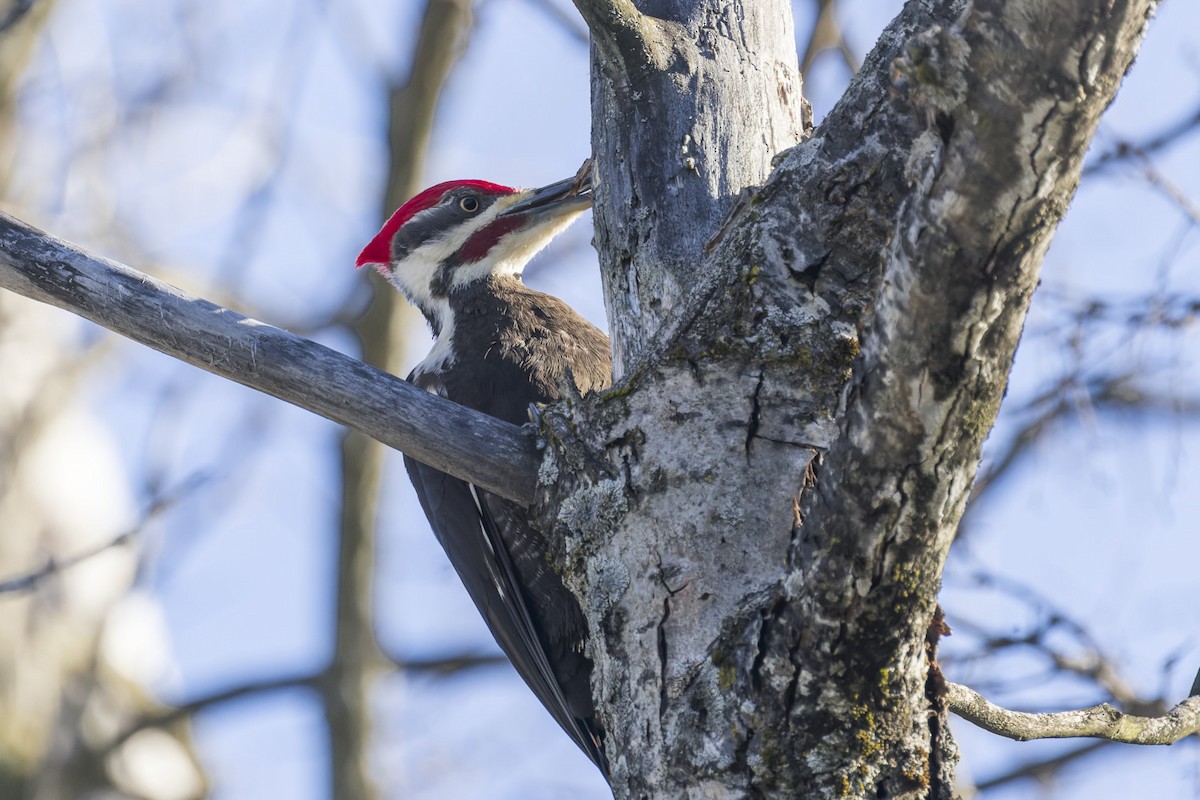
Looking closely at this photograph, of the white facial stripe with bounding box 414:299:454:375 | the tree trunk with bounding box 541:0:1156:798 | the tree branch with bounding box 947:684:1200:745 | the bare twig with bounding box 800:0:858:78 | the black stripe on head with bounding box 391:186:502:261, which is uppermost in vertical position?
the bare twig with bounding box 800:0:858:78

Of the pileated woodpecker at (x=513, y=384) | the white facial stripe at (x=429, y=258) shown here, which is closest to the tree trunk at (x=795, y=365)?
the pileated woodpecker at (x=513, y=384)

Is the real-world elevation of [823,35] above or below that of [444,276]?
above

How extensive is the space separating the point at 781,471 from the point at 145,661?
6458mm

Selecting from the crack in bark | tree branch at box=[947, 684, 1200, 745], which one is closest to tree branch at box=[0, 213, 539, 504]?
the crack in bark

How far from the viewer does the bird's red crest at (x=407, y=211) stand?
3986mm

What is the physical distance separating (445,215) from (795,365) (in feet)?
7.38

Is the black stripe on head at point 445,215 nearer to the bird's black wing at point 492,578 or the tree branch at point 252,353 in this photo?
the bird's black wing at point 492,578

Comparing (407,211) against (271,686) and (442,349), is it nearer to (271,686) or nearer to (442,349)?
(442,349)

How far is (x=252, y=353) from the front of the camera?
2061 millimetres

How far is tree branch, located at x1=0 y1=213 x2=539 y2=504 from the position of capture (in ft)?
6.77

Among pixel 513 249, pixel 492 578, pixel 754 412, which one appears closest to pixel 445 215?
pixel 513 249

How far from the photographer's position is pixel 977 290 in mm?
1293

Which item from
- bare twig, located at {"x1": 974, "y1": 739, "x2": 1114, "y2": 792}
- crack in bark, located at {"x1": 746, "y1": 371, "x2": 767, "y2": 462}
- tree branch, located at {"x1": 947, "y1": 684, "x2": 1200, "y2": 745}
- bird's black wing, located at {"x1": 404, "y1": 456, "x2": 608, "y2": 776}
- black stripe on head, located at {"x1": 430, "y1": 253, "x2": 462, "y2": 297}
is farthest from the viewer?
bare twig, located at {"x1": 974, "y1": 739, "x2": 1114, "y2": 792}

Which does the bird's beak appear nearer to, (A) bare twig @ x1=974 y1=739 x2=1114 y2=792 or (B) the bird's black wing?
(B) the bird's black wing
